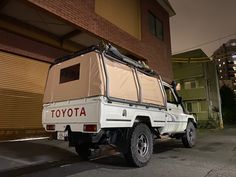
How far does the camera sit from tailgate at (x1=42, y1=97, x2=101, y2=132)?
5.12 metres

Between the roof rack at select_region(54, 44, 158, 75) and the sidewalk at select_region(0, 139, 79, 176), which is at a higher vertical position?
the roof rack at select_region(54, 44, 158, 75)

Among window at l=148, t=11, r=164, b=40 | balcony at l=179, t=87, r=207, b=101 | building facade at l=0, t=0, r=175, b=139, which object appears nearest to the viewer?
building facade at l=0, t=0, r=175, b=139

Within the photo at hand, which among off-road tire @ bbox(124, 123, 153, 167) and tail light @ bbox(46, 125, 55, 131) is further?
tail light @ bbox(46, 125, 55, 131)

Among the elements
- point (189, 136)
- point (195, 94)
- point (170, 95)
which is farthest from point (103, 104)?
point (195, 94)

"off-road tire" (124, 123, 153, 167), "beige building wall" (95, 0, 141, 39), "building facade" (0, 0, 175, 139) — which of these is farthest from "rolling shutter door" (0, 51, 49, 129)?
"off-road tire" (124, 123, 153, 167)

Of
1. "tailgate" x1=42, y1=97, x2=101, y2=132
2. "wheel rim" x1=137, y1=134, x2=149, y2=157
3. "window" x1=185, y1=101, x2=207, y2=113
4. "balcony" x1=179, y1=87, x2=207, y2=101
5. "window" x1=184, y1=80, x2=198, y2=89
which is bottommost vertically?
"wheel rim" x1=137, y1=134, x2=149, y2=157

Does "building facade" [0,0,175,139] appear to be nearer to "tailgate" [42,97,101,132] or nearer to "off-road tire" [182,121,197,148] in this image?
"tailgate" [42,97,101,132]

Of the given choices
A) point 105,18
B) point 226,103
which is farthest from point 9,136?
point 226,103

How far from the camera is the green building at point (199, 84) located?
27953 millimetres

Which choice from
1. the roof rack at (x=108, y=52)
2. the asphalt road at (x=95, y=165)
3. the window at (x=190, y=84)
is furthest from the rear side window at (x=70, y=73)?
the window at (x=190, y=84)

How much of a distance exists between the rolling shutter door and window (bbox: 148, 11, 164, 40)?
8521 millimetres

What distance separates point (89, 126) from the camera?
514 centimetres

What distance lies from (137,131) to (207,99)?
2416 centimetres

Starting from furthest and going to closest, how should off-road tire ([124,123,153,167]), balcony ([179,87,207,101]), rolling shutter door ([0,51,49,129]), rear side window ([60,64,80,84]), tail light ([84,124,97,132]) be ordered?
1. balcony ([179,87,207,101])
2. rolling shutter door ([0,51,49,129])
3. rear side window ([60,64,80,84])
4. off-road tire ([124,123,153,167])
5. tail light ([84,124,97,132])
